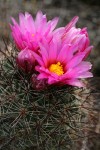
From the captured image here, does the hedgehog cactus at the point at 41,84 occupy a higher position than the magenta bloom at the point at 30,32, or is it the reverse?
the magenta bloom at the point at 30,32

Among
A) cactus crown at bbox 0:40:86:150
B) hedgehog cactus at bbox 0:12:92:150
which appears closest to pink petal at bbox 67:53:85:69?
hedgehog cactus at bbox 0:12:92:150

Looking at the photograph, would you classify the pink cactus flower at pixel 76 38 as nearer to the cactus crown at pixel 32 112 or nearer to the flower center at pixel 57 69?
the flower center at pixel 57 69

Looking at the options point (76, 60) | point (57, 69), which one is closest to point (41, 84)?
point (57, 69)

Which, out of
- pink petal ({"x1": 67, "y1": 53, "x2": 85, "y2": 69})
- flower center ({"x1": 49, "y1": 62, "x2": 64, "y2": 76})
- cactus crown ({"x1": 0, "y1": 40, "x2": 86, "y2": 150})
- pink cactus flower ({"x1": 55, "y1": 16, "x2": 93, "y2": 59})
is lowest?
cactus crown ({"x1": 0, "y1": 40, "x2": 86, "y2": 150})

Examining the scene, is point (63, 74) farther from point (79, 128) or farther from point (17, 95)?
point (79, 128)

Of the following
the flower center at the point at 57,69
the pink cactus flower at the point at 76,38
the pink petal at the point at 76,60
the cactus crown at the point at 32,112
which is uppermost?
the pink cactus flower at the point at 76,38

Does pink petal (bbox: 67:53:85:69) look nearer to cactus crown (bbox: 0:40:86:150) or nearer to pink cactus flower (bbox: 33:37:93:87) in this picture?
pink cactus flower (bbox: 33:37:93:87)

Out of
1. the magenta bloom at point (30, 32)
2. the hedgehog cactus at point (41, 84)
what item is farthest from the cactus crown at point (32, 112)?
the magenta bloom at point (30, 32)
